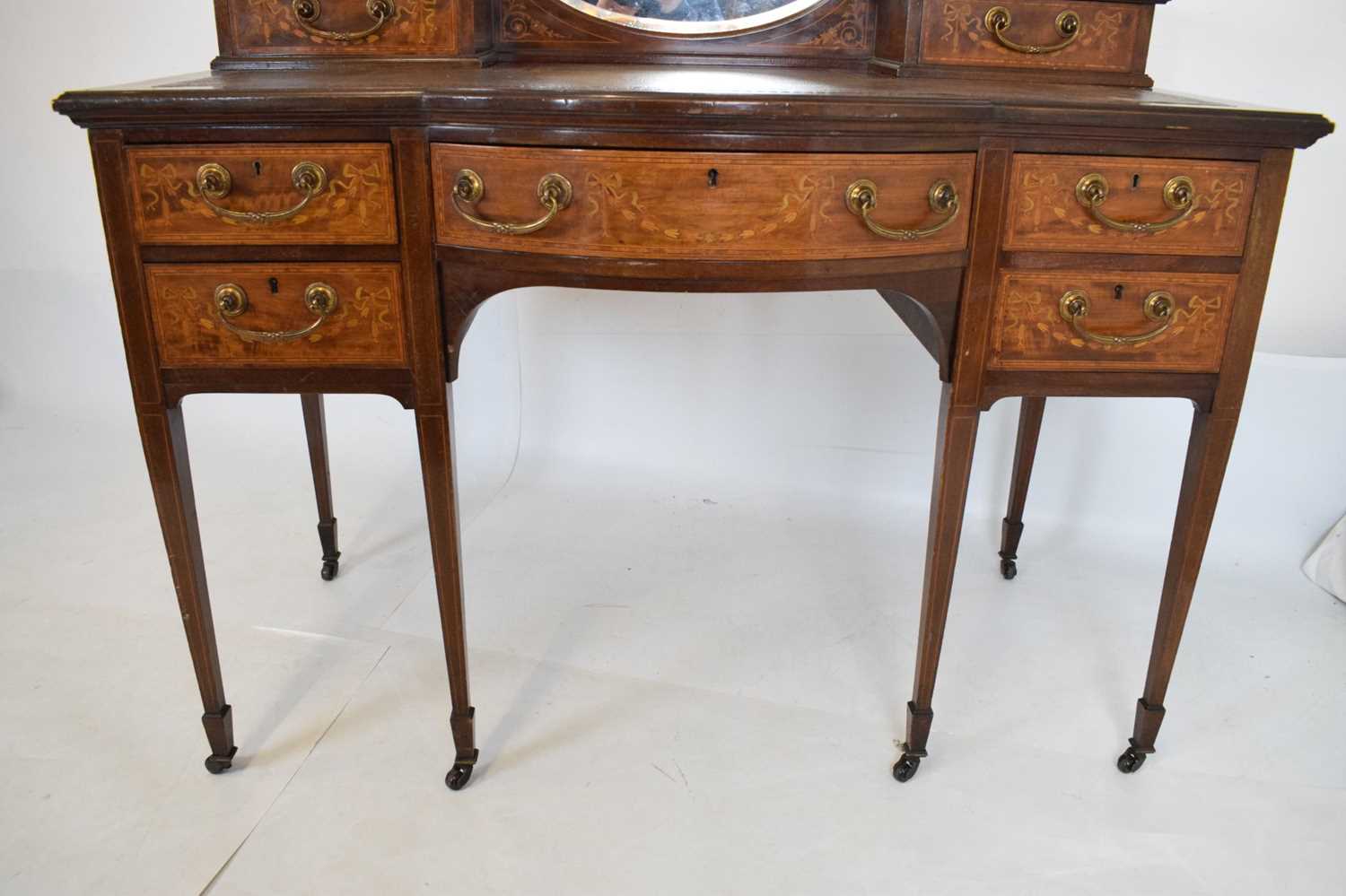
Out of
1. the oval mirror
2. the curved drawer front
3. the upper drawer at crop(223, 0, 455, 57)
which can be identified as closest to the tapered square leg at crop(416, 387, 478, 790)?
the upper drawer at crop(223, 0, 455, 57)

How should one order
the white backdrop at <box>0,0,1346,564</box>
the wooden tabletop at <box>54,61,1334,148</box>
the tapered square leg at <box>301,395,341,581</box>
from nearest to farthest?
the wooden tabletop at <box>54,61,1334,148</box> < the tapered square leg at <box>301,395,341,581</box> < the white backdrop at <box>0,0,1346,564</box>

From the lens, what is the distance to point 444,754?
72.1 inches

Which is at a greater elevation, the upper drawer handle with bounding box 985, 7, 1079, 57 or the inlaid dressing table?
the upper drawer handle with bounding box 985, 7, 1079, 57

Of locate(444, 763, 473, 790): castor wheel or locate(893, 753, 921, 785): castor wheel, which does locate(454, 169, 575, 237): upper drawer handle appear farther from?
locate(893, 753, 921, 785): castor wheel

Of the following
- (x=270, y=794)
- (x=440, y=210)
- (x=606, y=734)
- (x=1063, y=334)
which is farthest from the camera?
(x=606, y=734)

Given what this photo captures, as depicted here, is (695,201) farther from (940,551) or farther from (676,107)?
(940,551)

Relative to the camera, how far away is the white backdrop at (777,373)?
8.16 feet

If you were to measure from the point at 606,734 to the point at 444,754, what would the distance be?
272mm

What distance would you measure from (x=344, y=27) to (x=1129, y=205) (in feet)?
4.02

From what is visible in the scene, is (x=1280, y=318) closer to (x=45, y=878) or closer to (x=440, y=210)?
(x=440, y=210)

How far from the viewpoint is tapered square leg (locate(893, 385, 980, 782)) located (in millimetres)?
1626

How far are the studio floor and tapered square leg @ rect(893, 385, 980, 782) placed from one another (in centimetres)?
9

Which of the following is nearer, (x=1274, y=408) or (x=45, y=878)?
(x=45, y=878)

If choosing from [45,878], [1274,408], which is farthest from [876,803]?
[1274,408]
